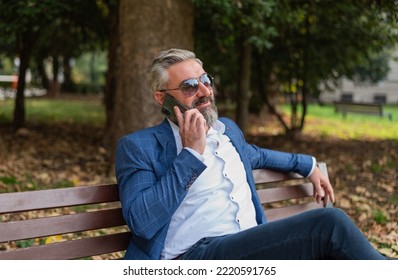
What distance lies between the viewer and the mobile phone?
320 cm

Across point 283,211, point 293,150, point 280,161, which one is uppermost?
point 280,161

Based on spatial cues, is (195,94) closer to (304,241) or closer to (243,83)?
(304,241)

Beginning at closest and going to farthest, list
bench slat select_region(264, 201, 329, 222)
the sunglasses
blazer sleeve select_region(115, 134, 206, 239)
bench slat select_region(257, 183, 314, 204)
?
1. blazer sleeve select_region(115, 134, 206, 239)
2. the sunglasses
3. bench slat select_region(257, 183, 314, 204)
4. bench slat select_region(264, 201, 329, 222)

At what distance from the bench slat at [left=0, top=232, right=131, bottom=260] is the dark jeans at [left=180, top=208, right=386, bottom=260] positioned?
0.67 metres

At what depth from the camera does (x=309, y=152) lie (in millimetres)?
10672

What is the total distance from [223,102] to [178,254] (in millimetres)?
19631

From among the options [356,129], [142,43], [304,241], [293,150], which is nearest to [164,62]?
[304,241]

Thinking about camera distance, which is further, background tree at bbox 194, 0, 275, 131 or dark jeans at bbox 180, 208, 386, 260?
background tree at bbox 194, 0, 275, 131

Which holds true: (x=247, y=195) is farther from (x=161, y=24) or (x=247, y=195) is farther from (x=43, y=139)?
(x=43, y=139)

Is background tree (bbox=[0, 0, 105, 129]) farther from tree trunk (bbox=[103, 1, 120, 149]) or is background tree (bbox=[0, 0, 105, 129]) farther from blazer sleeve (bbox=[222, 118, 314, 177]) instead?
blazer sleeve (bbox=[222, 118, 314, 177])

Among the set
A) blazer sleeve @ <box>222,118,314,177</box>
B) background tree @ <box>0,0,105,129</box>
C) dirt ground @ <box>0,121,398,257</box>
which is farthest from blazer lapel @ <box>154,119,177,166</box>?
background tree @ <box>0,0,105,129</box>

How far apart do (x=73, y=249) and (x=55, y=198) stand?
31cm

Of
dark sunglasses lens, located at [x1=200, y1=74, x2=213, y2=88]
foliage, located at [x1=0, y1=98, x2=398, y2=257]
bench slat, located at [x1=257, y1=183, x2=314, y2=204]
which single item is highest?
dark sunglasses lens, located at [x1=200, y1=74, x2=213, y2=88]
